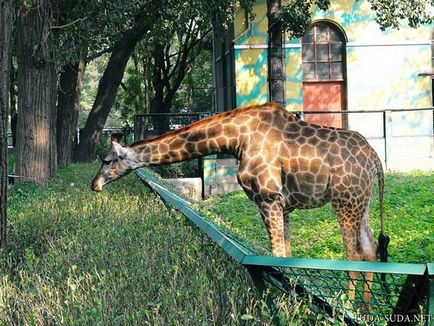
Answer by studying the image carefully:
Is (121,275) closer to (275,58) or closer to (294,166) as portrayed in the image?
(294,166)

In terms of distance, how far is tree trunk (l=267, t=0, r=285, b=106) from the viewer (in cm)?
1645

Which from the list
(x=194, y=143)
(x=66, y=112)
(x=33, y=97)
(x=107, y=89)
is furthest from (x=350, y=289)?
(x=66, y=112)

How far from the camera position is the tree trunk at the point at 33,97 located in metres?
13.8

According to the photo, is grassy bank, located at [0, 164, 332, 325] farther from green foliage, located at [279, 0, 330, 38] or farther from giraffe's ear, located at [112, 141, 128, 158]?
green foliage, located at [279, 0, 330, 38]

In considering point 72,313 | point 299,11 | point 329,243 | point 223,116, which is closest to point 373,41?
point 299,11

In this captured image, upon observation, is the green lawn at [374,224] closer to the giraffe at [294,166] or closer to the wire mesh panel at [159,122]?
the giraffe at [294,166]

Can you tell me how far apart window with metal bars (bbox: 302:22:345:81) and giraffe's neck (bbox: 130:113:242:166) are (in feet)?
51.6

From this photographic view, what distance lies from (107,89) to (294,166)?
16471 mm

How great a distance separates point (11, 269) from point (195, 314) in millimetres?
2768

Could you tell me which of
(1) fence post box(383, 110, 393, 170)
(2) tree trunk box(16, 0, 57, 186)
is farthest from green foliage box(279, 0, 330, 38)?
(2) tree trunk box(16, 0, 57, 186)

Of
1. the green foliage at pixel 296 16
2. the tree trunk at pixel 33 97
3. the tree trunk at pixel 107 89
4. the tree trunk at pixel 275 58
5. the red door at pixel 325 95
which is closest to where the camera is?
the tree trunk at pixel 33 97

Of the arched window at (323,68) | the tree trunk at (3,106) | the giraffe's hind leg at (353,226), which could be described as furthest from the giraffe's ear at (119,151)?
the arched window at (323,68)

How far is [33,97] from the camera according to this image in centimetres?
1401

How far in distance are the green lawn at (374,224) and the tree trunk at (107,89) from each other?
6.98m
